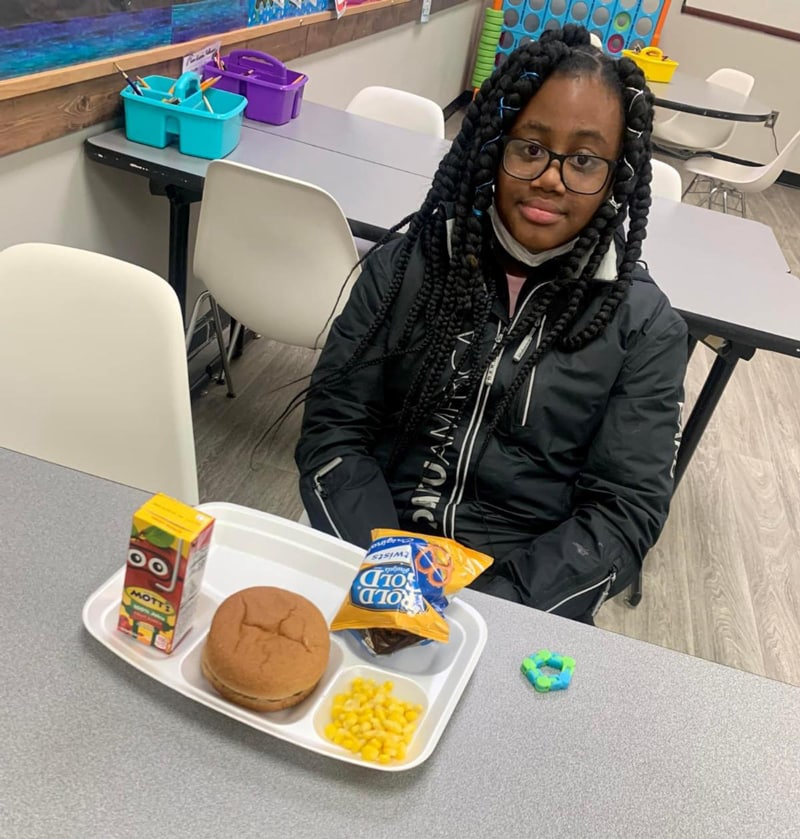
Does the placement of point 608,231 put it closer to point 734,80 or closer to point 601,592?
point 601,592

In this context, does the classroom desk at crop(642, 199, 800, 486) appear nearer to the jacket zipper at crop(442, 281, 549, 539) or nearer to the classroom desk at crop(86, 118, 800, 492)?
the classroom desk at crop(86, 118, 800, 492)

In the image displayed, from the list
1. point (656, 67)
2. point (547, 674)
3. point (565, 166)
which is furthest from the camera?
point (656, 67)

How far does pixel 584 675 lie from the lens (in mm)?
754

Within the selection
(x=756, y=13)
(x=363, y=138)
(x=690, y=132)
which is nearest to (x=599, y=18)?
(x=756, y=13)

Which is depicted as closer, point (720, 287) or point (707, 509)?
point (720, 287)

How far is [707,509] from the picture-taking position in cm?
236

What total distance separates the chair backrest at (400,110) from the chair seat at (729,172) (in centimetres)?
211

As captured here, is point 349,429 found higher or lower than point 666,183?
lower

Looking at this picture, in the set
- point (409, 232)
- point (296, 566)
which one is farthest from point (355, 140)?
point (296, 566)

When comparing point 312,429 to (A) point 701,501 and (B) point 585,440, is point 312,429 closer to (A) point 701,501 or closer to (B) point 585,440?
(B) point 585,440

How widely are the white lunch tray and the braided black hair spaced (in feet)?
1.39

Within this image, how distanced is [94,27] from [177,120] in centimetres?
27

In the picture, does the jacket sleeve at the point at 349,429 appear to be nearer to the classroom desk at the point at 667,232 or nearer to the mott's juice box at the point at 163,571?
the mott's juice box at the point at 163,571

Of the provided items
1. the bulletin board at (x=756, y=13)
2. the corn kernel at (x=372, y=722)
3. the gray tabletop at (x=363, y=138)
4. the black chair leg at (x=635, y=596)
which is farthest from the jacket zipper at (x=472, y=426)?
the bulletin board at (x=756, y=13)
